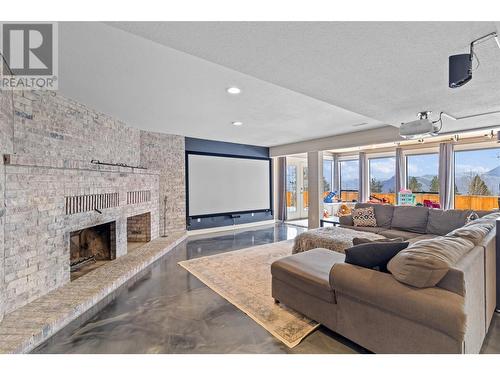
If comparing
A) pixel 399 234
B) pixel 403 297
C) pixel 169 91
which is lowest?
pixel 399 234

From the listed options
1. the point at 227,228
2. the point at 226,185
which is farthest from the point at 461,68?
the point at 227,228

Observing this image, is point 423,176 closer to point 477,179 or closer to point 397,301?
point 477,179

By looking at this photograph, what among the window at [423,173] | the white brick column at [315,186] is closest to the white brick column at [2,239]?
the white brick column at [315,186]

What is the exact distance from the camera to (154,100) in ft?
11.2

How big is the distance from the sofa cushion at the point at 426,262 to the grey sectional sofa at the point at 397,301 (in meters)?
0.04

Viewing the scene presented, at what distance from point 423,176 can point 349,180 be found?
2.39m

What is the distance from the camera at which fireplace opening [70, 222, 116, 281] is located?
3.80 metres

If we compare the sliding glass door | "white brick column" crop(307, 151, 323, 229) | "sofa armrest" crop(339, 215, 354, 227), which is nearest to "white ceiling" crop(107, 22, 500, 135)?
"sofa armrest" crop(339, 215, 354, 227)

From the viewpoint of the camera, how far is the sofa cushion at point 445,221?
13.2 ft

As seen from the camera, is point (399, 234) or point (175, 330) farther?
point (399, 234)

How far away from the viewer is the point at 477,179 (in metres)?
6.28

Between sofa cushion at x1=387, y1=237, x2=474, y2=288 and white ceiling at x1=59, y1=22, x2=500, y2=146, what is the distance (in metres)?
1.34
